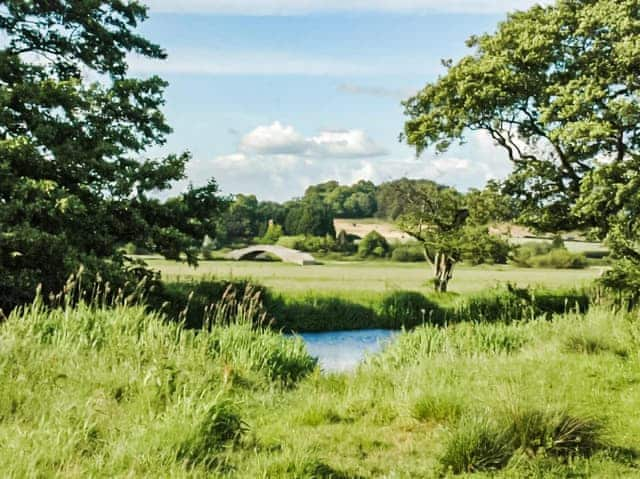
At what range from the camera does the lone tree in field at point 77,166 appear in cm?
1444

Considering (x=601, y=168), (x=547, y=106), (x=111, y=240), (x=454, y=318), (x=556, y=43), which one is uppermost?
(x=556, y=43)

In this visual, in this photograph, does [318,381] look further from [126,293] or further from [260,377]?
[126,293]

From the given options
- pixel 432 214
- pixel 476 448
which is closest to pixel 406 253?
pixel 432 214

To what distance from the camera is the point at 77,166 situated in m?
15.7

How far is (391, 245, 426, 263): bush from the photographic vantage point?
3966cm

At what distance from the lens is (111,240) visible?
16.0 m

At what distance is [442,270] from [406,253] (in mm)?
13870

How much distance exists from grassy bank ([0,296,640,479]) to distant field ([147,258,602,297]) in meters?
A: 11.6

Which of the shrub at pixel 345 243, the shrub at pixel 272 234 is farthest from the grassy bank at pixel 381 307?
the shrub at pixel 345 243

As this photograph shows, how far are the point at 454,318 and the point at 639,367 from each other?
41.8 ft

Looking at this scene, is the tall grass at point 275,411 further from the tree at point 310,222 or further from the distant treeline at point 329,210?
the tree at point 310,222

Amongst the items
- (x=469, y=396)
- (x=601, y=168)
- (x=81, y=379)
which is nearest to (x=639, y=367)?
(x=469, y=396)

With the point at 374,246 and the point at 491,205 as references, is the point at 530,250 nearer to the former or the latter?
the point at 374,246

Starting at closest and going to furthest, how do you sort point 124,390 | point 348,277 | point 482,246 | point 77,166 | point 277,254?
point 124,390 → point 77,166 → point 482,246 → point 348,277 → point 277,254
